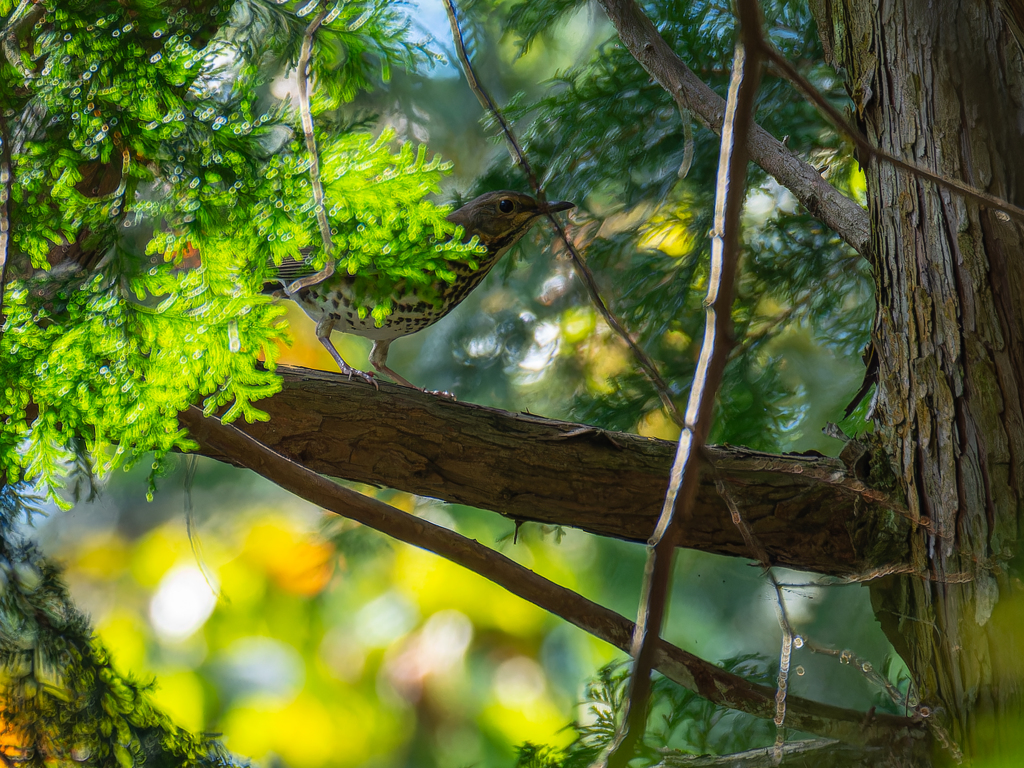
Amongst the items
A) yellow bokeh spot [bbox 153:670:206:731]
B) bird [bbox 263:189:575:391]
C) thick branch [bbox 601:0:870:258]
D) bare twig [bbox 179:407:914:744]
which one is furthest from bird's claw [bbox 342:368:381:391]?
yellow bokeh spot [bbox 153:670:206:731]

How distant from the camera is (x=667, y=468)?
106cm

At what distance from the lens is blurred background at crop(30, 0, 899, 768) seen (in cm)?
143

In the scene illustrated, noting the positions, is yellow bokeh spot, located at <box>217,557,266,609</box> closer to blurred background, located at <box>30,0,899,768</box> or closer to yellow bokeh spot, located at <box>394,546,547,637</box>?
blurred background, located at <box>30,0,899,768</box>

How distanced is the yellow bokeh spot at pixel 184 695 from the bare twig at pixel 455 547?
6.07 feet

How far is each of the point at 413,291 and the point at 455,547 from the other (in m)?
0.48

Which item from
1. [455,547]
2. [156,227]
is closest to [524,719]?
[455,547]

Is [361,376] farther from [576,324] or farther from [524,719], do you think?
[524,719]

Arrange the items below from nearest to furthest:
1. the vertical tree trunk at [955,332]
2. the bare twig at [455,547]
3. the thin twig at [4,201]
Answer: the thin twig at [4,201], the bare twig at [455,547], the vertical tree trunk at [955,332]

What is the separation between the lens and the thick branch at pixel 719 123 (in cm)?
104

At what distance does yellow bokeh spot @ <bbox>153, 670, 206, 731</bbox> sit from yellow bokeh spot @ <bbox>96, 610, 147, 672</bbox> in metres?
0.12

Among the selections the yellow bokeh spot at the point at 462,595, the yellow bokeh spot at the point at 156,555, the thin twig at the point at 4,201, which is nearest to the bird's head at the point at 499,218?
the thin twig at the point at 4,201

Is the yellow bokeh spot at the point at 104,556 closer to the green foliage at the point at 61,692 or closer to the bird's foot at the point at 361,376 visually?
the green foliage at the point at 61,692

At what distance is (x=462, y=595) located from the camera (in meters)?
2.57

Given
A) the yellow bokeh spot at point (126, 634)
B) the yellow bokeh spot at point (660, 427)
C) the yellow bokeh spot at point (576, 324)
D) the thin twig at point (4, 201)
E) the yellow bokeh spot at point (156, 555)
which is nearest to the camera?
the thin twig at point (4, 201)
